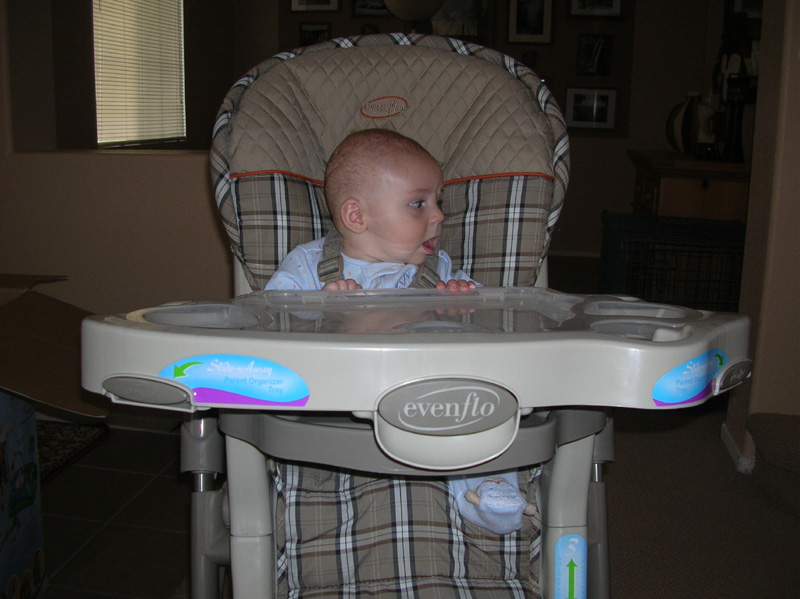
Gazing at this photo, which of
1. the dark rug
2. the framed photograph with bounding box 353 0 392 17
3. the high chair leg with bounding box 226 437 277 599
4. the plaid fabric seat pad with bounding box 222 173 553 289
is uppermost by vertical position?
the framed photograph with bounding box 353 0 392 17

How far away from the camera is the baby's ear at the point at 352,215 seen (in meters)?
1.19

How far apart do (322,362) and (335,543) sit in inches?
→ 18.4

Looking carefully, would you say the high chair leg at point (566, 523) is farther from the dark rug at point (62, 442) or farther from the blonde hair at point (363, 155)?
the dark rug at point (62, 442)

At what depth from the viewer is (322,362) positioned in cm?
64

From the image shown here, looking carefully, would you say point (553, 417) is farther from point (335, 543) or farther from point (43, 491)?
point (43, 491)

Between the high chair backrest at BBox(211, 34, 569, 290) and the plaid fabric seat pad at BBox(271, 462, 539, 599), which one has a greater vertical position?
the high chair backrest at BBox(211, 34, 569, 290)

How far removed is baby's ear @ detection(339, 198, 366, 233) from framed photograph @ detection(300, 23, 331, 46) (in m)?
4.27

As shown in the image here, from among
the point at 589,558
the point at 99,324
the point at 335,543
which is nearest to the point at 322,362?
the point at 99,324

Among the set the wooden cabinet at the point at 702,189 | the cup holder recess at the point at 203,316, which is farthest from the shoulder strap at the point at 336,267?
the wooden cabinet at the point at 702,189

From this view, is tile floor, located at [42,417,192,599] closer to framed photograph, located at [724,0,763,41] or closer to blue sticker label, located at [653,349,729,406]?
blue sticker label, located at [653,349,729,406]

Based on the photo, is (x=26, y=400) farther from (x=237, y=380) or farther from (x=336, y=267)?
(x=237, y=380)

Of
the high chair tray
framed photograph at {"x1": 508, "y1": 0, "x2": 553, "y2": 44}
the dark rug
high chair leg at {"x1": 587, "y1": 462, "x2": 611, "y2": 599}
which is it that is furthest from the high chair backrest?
framed photograph at {"x1": 508, "y1": 0, "x2": 553, "y2": 44}

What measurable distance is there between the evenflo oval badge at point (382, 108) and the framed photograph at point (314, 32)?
13.6ft

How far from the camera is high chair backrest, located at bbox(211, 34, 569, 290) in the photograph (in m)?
1.17
